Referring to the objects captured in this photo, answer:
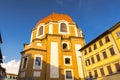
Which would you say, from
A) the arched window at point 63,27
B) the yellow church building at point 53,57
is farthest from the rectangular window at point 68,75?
the arched window at point 63,27

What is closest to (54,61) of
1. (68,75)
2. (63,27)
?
(68,75)

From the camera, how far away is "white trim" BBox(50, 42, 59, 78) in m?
27.3

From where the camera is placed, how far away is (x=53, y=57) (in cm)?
2939

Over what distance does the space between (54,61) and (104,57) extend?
11.9m

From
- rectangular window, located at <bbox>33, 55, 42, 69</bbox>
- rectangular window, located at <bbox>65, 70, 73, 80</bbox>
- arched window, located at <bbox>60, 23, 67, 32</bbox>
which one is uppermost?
arched window, located at <bbox>60, 23, 67, 32</bbox>

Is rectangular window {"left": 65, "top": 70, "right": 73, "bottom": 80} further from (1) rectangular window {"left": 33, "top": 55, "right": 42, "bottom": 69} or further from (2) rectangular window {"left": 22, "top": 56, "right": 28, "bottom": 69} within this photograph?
(2) rectangular window {"left": 22, "top": 56, "right": 28, "bottom": 69}

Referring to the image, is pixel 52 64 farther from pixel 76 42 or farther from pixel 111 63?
pixel 111 63

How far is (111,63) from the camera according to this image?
2086 centimetres

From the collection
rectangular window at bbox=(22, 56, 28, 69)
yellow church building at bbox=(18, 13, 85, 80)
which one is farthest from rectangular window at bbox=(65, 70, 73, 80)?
rectangular window at bbox=(22, 56, 28, 69)

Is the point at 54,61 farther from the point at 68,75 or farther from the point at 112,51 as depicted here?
the point at 112,51

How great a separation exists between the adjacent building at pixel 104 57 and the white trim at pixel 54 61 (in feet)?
22.6

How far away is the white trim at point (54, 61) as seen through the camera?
27.3 m

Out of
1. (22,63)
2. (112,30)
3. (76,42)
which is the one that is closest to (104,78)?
(112,30)

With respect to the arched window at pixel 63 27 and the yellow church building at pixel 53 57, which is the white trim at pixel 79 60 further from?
the arched window at pixel 63 27
